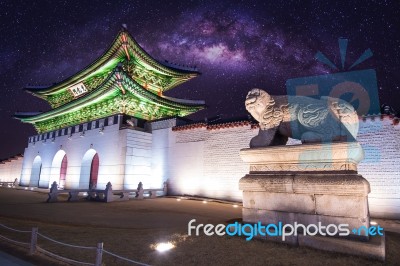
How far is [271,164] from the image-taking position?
14.6ft

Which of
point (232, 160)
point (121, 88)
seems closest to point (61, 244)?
point (232, 160)

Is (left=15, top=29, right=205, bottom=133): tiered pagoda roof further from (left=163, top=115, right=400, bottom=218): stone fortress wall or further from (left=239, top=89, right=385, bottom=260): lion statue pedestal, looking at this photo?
(left=239, top=89, right=385, bottom=260): lion statue pedestal

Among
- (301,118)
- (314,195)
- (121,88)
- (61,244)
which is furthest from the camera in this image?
(121,88)

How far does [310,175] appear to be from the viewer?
3.96 metres

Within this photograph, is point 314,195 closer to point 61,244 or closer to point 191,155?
point 61,244

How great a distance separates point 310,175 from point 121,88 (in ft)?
53.6

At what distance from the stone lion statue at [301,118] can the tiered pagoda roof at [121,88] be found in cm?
1448

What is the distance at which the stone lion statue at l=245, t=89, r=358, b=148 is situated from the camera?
4094mm

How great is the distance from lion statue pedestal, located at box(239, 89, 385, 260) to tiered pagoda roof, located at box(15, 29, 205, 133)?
48.3 feet

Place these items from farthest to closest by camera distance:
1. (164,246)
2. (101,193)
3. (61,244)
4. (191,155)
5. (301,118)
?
(191,155)
(101,193)
(61,244)
(301,118)
(164,246)

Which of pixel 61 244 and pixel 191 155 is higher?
pixel 191 155

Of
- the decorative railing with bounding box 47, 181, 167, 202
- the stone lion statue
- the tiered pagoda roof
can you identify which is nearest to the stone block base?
the stone lion statue

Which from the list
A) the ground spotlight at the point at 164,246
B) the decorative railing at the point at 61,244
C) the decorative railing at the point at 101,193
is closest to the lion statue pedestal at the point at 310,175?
the ground spotlight at the point at 164,246

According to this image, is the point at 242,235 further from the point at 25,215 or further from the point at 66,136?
the point at 66,136
